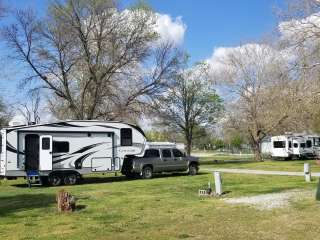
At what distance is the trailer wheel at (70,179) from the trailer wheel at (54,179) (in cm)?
26

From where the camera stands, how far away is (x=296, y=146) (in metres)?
53.5

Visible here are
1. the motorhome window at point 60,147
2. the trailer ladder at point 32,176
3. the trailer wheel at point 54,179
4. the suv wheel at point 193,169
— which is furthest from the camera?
the suv wheel at point 193,169

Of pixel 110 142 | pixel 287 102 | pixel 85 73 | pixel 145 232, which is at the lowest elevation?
pixel 145 232

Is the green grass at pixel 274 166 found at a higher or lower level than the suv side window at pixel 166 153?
lower

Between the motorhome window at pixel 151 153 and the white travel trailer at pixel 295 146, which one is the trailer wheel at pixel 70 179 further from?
the white travel trailer at pixel 295 146

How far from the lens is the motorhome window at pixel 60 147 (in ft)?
78.8

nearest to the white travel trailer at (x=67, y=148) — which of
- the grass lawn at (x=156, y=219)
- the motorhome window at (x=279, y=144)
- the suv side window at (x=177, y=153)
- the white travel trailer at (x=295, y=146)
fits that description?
the suv side window at (x=177, y=153)

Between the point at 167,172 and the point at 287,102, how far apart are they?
10.6m

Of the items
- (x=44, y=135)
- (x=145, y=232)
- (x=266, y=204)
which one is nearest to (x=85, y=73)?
(x=44, y=135)

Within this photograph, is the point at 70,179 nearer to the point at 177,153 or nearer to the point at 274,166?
the point at 177,153

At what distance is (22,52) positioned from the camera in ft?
122

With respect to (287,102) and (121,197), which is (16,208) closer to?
(121,197)

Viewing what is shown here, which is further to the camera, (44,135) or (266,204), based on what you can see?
(44,135)

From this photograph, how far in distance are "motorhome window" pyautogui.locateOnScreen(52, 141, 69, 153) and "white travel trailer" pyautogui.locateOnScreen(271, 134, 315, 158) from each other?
33.9m
